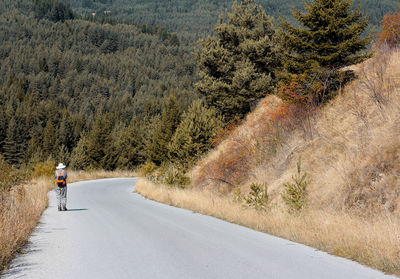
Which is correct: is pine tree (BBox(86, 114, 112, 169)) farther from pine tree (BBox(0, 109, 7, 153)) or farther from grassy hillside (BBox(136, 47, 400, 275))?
pine tree (BBox(0, 109, 7, 153))

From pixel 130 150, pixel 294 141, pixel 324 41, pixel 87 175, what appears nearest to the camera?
pixel 294 141

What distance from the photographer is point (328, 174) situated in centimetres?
1223

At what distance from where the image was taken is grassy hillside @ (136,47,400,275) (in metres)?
8.15

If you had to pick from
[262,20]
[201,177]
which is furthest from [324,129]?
[262,20]

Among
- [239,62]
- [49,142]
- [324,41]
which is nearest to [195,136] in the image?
[239,62]

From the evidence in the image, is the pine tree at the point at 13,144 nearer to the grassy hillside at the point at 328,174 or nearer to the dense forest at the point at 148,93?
the dense forest at the point at 148,93

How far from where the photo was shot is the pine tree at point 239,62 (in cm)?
2570

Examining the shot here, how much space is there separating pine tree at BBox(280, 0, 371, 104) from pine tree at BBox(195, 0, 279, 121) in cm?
664

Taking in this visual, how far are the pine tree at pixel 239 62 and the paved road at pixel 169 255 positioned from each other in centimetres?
1515

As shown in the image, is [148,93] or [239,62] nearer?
[239,62]

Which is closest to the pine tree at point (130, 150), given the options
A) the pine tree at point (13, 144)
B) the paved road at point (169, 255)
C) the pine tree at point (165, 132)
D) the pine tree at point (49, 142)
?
the pine tree at point (165, 132)

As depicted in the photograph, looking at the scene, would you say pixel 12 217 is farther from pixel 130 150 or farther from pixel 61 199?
Answer: pixel 130 150

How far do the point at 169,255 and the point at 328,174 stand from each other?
262 inches

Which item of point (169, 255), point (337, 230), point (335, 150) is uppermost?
point (335, 150)
